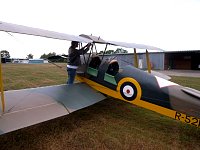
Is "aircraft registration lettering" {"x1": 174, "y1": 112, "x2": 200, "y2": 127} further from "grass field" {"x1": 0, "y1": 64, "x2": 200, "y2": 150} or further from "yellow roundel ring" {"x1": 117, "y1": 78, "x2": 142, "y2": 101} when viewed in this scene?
"yellow roundel ring" {"x1": 117, "y1": 78, "x2": 142, "y2": 101}

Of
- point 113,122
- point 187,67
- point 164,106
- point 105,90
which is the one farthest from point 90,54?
point 187,67

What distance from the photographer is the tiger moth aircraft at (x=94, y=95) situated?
340 cm

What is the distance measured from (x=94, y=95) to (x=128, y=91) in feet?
3.23

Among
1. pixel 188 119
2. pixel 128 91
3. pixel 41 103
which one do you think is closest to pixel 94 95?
pixel 128 91

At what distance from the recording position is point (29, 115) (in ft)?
11.1

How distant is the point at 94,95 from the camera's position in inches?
198

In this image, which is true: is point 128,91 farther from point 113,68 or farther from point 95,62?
point 95,62

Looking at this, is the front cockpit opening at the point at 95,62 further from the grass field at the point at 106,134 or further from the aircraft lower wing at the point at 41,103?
the grass field at the point at 106,134

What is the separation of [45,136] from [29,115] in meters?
0.73

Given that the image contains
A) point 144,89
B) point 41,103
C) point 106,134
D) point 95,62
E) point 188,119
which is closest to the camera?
point 188,119

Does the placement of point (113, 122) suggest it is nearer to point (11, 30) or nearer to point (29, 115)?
point (29, 115)

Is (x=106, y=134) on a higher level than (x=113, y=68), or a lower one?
lower

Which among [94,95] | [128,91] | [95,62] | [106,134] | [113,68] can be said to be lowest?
[106,134]

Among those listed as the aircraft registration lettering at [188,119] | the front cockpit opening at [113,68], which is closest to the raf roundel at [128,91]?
the front cockpit opening at [113,68]
